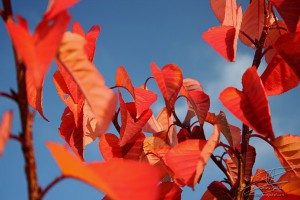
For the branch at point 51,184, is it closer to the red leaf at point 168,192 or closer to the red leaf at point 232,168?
the red leaf at point 168,192

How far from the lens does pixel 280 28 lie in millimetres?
953

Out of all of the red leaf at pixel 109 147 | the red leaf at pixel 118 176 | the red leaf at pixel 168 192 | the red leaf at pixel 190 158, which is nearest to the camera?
the red leaf at pixel 118 176

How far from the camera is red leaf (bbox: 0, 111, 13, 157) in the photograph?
379mm

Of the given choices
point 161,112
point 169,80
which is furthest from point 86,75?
point 161,112

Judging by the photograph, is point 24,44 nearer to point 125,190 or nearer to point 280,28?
A: point 125,190

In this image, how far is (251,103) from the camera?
0.75 meters

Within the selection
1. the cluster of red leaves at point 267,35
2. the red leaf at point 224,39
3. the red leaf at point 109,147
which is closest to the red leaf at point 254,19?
the cluster of red leaves at point 267,35

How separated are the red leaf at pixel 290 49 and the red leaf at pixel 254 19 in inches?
7.8

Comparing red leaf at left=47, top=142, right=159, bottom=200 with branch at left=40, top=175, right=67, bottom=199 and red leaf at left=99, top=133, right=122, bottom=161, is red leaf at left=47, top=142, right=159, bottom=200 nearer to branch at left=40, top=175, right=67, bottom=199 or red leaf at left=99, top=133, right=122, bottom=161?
branch at left=40, top=175, right=67, bottom=199

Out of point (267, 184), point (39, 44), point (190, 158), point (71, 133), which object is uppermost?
point (39, 44)

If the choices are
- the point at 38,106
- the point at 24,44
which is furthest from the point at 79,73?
the point at 38,106

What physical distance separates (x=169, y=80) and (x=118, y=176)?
54cm

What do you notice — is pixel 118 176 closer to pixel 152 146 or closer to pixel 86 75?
pixel 86 75

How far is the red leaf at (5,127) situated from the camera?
14.9 inches
